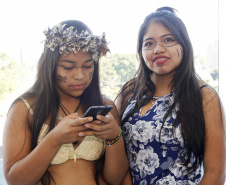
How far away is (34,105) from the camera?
1.42 meters

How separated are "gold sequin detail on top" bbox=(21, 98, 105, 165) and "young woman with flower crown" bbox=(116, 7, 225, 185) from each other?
179mm

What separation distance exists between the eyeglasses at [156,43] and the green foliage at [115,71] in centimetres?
141

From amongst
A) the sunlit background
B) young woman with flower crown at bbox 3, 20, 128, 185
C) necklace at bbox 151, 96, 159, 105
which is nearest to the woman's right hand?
young woman with flower crown at bbox 3, 20, 128, 185

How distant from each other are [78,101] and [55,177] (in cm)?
40

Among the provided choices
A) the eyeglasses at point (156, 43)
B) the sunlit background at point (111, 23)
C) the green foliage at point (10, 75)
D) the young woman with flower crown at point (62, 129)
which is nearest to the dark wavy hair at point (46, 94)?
the young woman with flower crown at point (62, 129)

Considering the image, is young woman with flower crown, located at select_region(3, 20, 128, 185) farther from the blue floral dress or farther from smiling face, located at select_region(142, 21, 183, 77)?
smiling face, located at select_region(142, 21, 183, 77)

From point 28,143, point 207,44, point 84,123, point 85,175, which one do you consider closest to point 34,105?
point 28,143

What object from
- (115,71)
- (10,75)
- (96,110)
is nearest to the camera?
(96,110)

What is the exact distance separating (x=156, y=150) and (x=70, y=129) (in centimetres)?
48

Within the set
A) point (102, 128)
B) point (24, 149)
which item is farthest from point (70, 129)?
point (24, 149)

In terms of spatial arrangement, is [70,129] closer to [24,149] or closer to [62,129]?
[62,129]

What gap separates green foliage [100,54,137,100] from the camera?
2.97 meters

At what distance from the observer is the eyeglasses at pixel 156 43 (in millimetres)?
1511

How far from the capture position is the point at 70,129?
1.26m
